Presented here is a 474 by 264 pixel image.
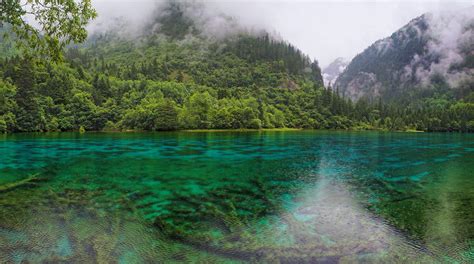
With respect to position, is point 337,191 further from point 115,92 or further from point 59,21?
point 115,92

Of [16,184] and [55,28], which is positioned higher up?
[55,28]

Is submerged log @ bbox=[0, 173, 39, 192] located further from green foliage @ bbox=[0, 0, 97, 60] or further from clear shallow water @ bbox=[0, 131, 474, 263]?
green foliage @ bbox=[0, 0, 97, 60]

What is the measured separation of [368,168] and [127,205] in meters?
28.8

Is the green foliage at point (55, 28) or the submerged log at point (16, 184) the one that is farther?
the submerged log at point (16, 184)

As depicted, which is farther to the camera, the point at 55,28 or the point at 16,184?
the point at 16,184

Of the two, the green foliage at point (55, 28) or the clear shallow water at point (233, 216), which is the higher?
the green foliage at point (55, 28)

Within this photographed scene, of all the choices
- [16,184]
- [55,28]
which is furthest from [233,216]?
[16,184]

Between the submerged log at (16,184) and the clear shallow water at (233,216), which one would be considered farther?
the submerged log at (16,184)

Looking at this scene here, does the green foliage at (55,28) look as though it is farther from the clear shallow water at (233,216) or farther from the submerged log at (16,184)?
the submerged log at (16,184)

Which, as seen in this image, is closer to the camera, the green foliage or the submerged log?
the green foliage

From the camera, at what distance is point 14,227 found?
15.4 m

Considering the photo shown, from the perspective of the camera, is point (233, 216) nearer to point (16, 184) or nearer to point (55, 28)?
point (55, 28)

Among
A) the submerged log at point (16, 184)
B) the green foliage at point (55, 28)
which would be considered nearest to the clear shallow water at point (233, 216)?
the submerged log at point (16, 184)

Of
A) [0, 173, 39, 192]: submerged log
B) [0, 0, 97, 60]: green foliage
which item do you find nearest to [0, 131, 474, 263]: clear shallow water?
[0, 173, 39, 192]: submerged log
